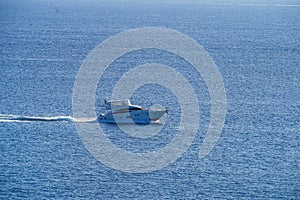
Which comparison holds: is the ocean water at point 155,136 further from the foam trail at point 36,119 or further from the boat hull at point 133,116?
the boat hull at point 133,116

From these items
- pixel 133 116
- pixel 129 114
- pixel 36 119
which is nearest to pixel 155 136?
pixel 133 116

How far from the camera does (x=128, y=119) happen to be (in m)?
85.2

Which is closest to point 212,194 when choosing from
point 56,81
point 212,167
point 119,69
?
point 212,167

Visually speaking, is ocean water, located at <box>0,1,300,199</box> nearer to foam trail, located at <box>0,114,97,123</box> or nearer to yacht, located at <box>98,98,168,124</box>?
foam trail, located at <box>0,114,97,123</box>

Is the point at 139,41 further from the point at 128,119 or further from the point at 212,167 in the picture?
the point at 212,167

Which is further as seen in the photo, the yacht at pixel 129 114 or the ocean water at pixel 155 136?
the yacht at pixel 129 114

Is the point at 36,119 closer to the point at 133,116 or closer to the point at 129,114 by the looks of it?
the point at 129,114

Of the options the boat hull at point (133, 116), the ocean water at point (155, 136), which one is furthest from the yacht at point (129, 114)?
the ocean water at point (155, 136)

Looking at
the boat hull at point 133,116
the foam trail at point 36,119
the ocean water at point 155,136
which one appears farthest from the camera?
the foam trail at point 36,119

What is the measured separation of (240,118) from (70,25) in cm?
11281

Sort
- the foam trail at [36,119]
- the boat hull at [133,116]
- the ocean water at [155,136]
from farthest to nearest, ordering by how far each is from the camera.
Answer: the foam trail at [36,119] < the boat hull at [133,116] < the ocean water at [155,136]

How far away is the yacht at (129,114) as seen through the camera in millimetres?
84625

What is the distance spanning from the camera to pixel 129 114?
8538cm

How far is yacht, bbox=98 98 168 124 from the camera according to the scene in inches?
3332
